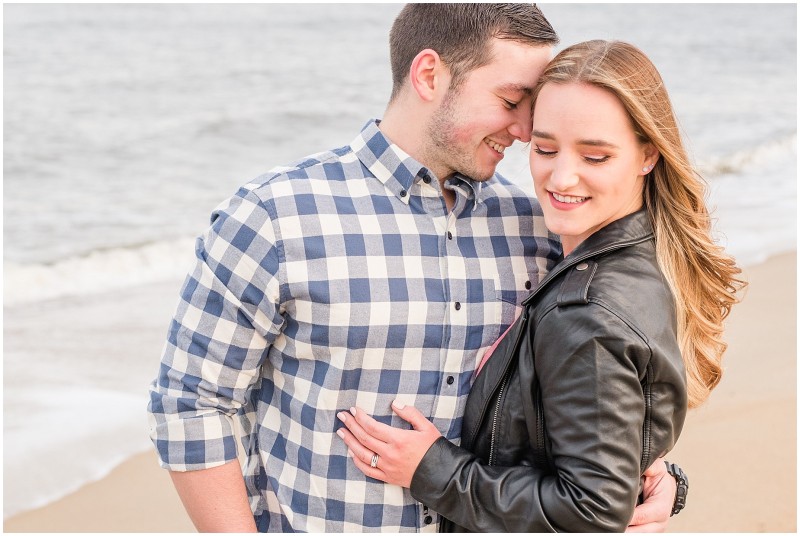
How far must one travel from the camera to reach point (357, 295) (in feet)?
7.47

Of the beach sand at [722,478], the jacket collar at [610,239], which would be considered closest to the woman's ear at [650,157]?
the jacket collar at [610,239]

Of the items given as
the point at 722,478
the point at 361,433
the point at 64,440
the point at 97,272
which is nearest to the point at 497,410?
the point at 361,433

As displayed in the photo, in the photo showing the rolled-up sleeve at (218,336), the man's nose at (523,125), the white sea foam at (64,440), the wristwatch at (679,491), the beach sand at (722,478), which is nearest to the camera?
the rolled-up sleeve at (218,336)

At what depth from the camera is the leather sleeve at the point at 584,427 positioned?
6.70 ft

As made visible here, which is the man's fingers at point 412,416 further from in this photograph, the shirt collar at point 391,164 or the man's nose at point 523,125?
the man's nose at point 523,125

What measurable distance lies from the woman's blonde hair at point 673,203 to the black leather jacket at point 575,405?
0.08m

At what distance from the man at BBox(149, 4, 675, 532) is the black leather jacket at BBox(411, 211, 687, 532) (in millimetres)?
154

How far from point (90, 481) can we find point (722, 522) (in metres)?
2.94

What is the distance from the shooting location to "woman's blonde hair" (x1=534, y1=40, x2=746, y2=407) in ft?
7.30

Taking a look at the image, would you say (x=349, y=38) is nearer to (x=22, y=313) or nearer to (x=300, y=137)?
(x=300, y=137)

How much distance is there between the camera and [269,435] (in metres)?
2.46

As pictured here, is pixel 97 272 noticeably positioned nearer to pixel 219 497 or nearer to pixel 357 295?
pixel 219 497

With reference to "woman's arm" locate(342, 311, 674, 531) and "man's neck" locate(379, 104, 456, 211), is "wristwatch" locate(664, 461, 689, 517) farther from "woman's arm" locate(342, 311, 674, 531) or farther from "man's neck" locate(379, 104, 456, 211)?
"man's neck" locate(379, 104, 456, 211)

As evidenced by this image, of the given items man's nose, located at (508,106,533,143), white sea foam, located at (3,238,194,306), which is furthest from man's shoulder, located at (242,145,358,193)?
white sea foam, located at (3,238,194,306)
